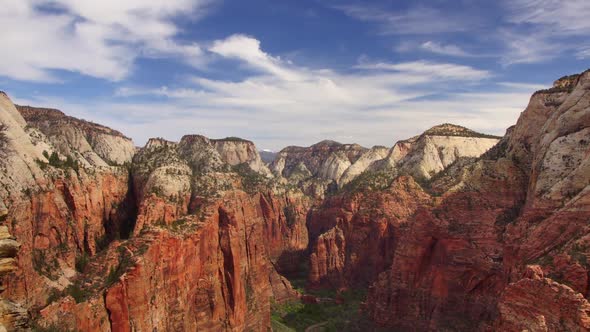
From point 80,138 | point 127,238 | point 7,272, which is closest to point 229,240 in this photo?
point 127,238

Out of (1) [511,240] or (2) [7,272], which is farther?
(1) [511,240]

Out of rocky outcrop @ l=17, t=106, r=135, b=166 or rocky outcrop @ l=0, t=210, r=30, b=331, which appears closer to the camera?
rocky outcrop @ l=0, t=210, r=30, b=331

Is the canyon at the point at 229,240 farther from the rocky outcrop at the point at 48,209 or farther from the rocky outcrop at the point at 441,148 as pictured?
the rocky outcrop at the point at 441,148

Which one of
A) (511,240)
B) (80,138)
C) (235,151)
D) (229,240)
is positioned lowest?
(229,240)

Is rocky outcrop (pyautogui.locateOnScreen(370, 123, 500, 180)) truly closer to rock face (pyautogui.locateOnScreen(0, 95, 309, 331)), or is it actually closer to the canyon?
the canyon

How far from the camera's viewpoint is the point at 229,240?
65.8 meters

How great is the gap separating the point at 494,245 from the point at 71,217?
53.2 metres

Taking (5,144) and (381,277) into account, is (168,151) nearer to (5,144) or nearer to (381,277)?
(5,144)

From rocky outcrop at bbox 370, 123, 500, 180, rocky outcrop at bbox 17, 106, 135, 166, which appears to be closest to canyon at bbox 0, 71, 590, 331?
rocky outcrop at bbox 17, 106, 135, 166

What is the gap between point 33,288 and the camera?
143ft

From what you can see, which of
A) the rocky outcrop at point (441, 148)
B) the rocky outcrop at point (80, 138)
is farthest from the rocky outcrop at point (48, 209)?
the rocky outcrop at point (441, 148)

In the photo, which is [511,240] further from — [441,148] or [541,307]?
[441,148]

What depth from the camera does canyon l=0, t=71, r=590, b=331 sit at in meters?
35.5

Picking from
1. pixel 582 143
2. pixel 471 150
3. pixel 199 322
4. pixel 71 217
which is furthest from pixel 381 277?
pixel 471 150
